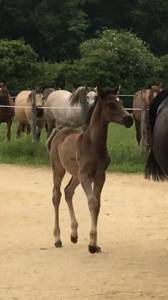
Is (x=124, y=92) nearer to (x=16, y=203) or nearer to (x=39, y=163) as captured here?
(x=39, y=163)

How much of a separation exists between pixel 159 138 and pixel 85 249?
166cm

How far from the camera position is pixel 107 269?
694 centimetres

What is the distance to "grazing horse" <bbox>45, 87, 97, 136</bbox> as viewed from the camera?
16656 millimetres

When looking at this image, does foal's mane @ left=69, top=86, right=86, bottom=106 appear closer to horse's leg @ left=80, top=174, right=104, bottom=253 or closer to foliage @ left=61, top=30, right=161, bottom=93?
horse's leg @ left=80, top=174, right=104, bottom=253

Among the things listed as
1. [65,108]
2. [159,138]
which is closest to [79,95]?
[65,108]

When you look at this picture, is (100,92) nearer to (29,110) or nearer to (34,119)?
(34,119)

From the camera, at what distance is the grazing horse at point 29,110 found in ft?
61.2

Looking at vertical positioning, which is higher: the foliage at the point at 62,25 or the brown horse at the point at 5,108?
the foliage at the point at 62,25

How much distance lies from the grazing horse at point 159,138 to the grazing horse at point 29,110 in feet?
35.2

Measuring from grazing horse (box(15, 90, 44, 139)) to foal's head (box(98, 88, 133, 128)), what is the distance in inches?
403

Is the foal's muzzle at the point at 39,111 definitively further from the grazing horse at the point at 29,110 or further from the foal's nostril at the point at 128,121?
the foal's nostril at the point at 128,121

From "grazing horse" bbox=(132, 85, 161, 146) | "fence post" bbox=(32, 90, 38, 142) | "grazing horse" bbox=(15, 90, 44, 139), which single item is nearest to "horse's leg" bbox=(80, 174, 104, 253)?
"grazing horse" bbox=(132, 85, 161, 146)

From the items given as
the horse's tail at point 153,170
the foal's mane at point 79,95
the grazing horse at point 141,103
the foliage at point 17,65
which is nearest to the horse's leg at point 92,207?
the horse's tail at point 153,170

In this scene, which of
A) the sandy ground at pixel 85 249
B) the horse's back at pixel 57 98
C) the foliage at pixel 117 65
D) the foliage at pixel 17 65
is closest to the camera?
the sandy ground at pixel 85 249
